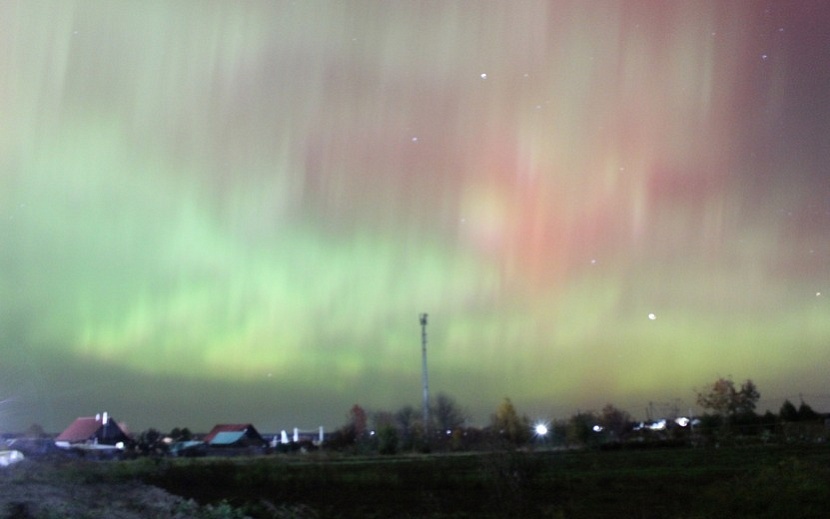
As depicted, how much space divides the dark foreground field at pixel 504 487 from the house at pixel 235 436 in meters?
63.3

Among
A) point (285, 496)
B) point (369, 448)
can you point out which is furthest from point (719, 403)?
point (285, 496)

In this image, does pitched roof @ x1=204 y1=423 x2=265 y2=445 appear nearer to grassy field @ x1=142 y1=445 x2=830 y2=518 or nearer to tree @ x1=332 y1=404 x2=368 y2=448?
tree @ x1=332 y1=404 x2=368 y2=448

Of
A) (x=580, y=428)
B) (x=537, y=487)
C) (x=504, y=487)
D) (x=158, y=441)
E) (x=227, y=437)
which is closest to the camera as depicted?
(x=504, y=487)

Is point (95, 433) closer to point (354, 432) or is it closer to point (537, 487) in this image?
point (354, 432)

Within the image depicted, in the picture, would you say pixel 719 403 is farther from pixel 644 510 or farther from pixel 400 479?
pixel 644 510

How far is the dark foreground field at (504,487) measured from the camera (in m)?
23.1

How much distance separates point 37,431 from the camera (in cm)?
12650

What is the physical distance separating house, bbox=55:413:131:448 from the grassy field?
61.8 meters

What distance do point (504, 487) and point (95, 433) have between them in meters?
104

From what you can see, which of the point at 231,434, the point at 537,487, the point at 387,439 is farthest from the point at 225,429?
the point at 537,487

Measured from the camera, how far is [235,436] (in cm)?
13075

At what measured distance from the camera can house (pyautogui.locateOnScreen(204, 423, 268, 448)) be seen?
4798 inches

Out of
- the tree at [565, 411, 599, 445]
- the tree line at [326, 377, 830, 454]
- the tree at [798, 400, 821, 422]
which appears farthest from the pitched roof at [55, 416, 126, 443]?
the tree at [798, 400, 821, 422]

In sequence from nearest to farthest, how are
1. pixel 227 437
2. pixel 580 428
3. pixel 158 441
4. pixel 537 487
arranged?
pixel 537 487 → pixel 580 428 → pixel 158 441 → pixel 227 437
